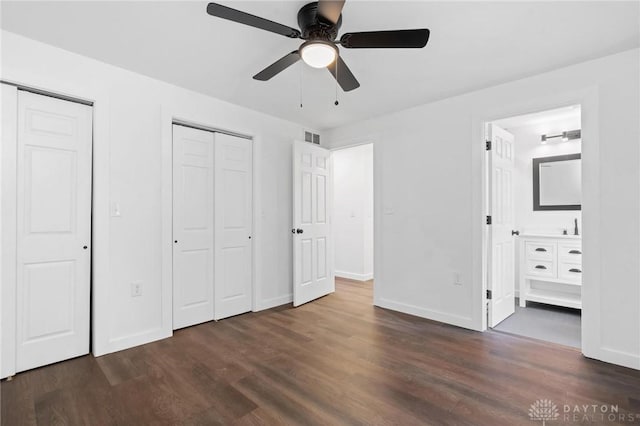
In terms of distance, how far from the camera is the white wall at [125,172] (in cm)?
235

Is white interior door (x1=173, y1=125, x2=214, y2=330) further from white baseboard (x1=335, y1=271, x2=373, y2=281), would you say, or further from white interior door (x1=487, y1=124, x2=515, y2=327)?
white interior door (x1=487, y1=124, x2=515, y2=327)

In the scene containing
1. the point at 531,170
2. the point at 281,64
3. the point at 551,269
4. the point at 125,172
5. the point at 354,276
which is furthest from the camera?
the point at 354,276

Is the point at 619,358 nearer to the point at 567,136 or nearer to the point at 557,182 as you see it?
the point at 557,182

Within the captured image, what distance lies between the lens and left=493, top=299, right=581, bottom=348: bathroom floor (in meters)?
2.90

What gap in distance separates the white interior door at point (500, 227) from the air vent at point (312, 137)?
2.27 m

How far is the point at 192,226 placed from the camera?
319cm

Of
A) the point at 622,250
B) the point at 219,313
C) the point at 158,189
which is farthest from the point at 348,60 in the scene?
the point at 219,313

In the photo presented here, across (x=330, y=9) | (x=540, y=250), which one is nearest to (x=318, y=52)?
(x=330, y=9)

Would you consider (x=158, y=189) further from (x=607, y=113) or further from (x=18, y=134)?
(x=607, y=113)

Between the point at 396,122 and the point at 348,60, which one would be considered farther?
the point at 396,122

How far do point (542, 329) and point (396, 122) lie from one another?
2.75 m

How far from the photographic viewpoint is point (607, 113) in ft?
7.97

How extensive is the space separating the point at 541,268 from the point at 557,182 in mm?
1202

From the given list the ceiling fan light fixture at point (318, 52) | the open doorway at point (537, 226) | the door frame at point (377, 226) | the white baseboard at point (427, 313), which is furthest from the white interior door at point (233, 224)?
the open doorway at point (537, 226)
